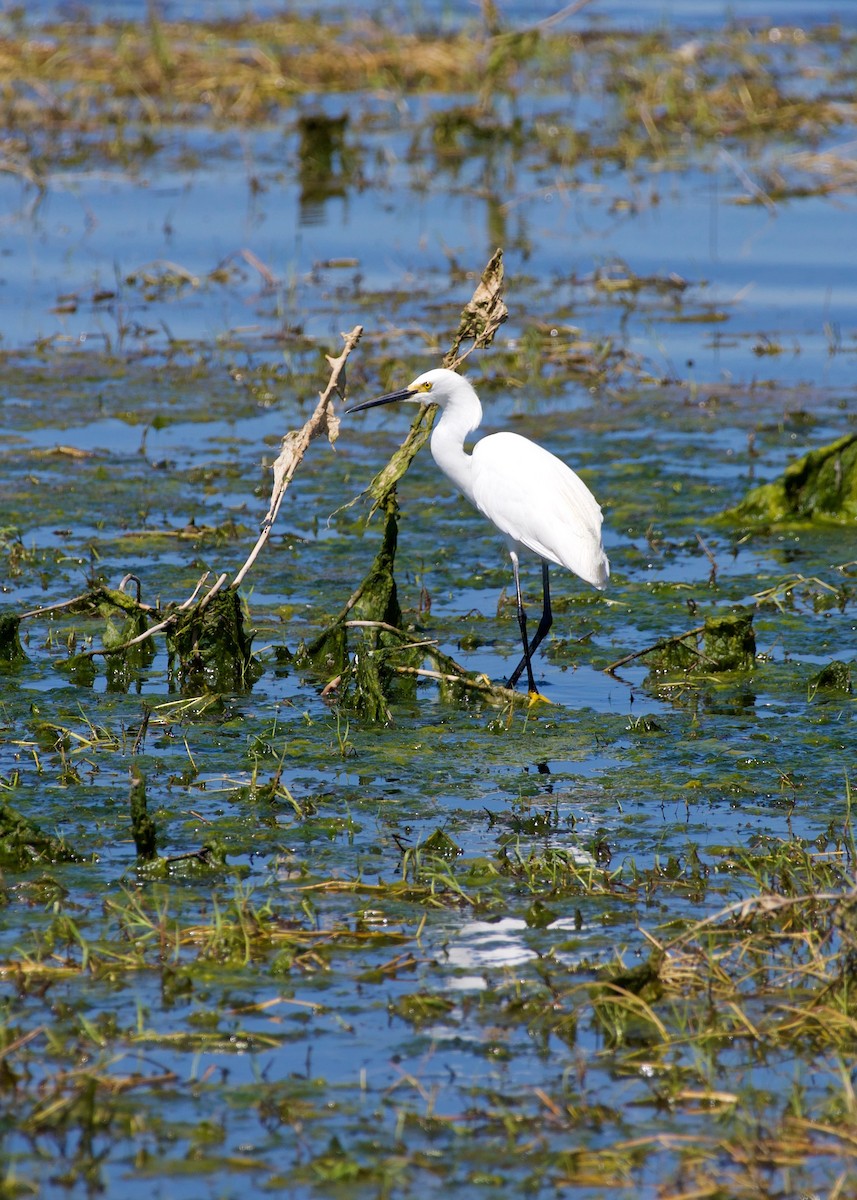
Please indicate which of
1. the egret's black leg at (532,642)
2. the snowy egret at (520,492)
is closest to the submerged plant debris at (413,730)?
the egret's black leg at (532,642)

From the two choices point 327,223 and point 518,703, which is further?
point 327,223

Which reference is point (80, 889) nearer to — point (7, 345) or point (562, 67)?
point (7, 345)

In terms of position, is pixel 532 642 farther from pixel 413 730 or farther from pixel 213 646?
pixel 213 646

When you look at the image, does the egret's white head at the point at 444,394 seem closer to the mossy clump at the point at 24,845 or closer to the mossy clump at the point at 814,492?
the mossy clump at the point at 814,492

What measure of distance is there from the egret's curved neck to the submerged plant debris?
0.48 m

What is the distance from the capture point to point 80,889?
449cm

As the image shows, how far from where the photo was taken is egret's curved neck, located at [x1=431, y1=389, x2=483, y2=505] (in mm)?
6786

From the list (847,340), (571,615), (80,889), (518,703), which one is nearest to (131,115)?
(847,340)

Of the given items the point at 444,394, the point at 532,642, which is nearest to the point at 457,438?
the point at 444,394

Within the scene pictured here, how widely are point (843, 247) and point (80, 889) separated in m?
11.1

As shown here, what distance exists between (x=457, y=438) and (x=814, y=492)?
228 centimetres

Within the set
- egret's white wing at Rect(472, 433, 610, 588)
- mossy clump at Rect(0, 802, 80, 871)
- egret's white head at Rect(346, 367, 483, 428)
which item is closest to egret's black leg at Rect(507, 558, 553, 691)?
egret's white wing at Rect(472, 433, 610, 588)

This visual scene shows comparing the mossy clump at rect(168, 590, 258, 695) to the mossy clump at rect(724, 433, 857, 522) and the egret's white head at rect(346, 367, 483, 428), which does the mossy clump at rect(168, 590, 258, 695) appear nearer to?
the egret's white head at rect(346, 367, 483, 428)

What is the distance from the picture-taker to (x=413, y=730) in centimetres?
586
